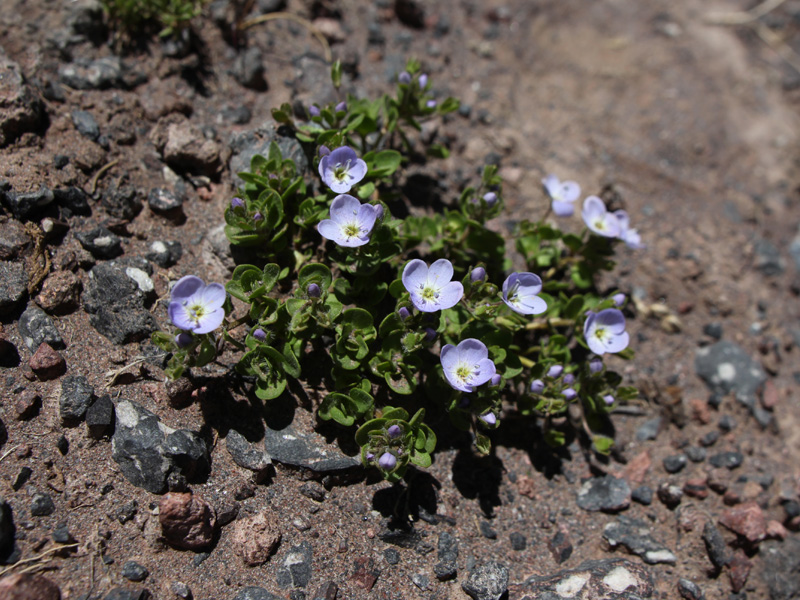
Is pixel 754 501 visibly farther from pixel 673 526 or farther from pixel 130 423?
pixel 130 423

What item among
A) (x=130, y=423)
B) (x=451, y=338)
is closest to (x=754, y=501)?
(x=451, y=338)

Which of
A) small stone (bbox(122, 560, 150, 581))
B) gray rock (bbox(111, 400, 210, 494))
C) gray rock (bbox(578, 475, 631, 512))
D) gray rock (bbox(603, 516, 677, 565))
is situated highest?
gray rock (bbox(111, 400, 210, 494))

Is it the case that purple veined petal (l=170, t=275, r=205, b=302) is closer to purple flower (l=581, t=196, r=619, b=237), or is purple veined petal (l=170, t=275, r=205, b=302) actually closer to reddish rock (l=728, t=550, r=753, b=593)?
purple flower (l=581, t=196, r=619, b=237)

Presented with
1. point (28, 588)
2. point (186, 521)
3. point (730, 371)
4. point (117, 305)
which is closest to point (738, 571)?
point (730, 371)

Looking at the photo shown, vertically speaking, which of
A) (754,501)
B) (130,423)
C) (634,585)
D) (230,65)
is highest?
(230,65)

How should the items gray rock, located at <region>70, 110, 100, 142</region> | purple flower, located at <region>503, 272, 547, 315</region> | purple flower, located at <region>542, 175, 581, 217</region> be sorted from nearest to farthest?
purple flower, located at <region>503, 272, 547, 315</region> < gray rock, located at <region>70, 110, 100, 142</region> < purple flower, located at <region>542, 175, 581, 217</region>

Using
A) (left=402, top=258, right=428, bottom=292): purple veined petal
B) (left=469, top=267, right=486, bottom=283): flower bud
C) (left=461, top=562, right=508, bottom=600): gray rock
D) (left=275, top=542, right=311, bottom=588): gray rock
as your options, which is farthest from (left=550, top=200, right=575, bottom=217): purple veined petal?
(left=275, top=542, right=311, bottom=588): gray rock

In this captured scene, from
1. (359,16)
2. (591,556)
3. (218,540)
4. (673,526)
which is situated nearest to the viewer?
(218,540)

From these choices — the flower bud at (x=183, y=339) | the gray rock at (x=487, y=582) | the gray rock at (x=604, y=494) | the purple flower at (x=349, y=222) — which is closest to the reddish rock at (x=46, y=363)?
the flower bud at (x=183, y=339)
